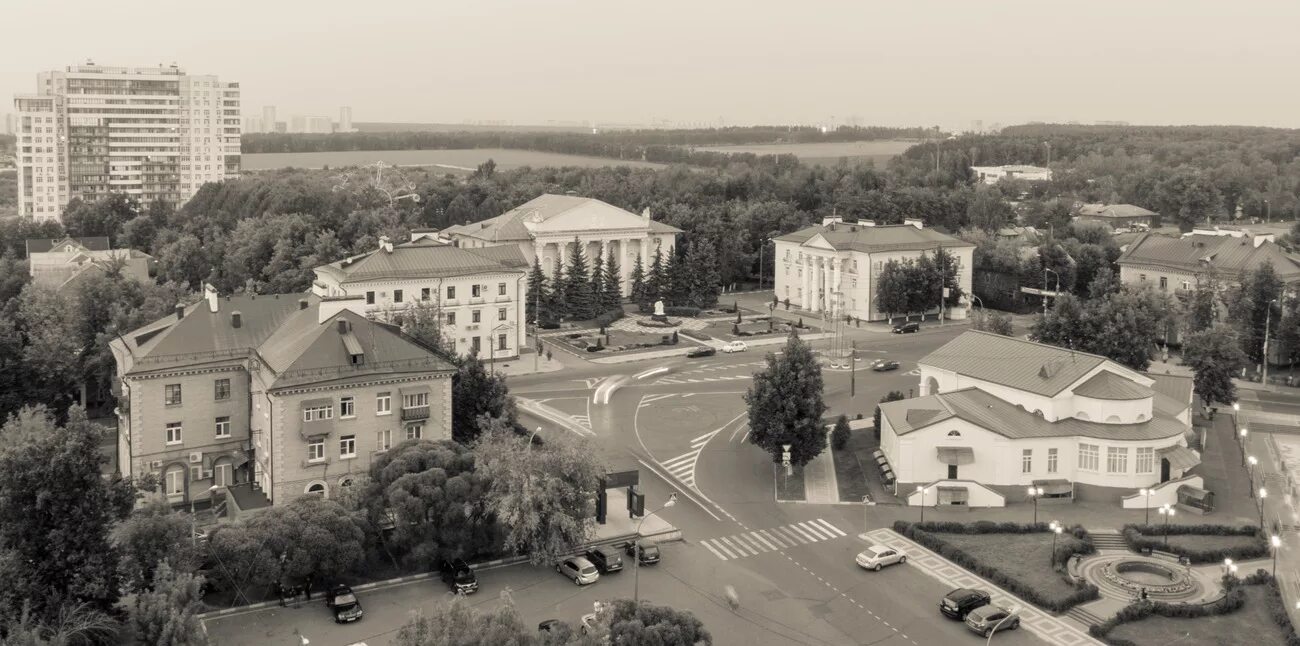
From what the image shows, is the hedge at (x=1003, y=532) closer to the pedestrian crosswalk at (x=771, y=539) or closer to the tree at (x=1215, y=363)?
the pedestrian crosswalk at (x=771, y=539)

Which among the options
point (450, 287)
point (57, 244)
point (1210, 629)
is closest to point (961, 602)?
point (1210, 629)

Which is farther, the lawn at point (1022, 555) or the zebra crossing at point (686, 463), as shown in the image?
the zebra crossing at point (686, 463)

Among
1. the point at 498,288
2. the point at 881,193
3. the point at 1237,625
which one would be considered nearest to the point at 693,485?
the point at 1237,625

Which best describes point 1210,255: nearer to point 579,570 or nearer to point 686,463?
point 686,463

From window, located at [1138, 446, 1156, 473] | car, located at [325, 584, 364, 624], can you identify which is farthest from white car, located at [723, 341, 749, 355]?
car, located at [325, 584, 364, 624]

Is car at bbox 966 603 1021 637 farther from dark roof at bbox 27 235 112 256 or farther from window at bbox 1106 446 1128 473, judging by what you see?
dark roof at bbox 27 235 112 256

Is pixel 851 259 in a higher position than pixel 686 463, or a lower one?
higher

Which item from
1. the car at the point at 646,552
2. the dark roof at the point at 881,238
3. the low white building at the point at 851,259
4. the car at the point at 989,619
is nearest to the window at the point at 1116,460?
the car at the point at 989,619
